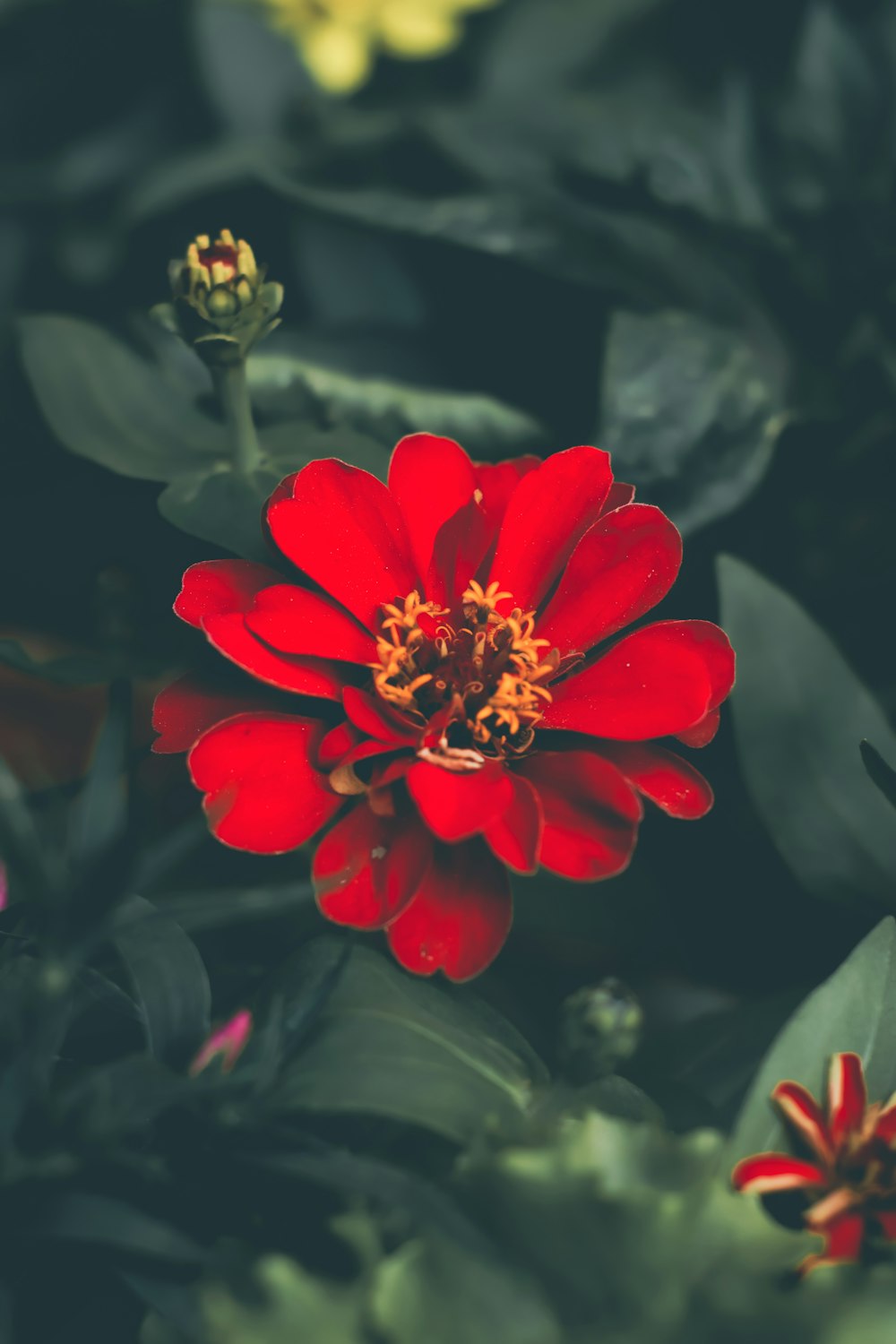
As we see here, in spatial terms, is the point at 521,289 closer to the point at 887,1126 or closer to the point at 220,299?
the point at 220,299

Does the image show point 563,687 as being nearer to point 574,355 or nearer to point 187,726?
point 187,726

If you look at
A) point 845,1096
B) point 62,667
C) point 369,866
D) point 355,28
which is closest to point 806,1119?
point 845,1096

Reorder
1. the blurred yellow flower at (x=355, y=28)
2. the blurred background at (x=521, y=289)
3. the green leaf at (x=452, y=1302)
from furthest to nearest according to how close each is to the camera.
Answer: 1. the blurred yellow flower at (x=355, y=28)
2. the blurred background at (x=521, y=289)
3. the green leaf at (x=452, y=1302)

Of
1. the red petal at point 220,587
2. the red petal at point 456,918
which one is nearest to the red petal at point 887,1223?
the red petal at point 456,918

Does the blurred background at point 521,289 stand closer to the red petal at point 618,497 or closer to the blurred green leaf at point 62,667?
the blurred green leaf at point 62,667

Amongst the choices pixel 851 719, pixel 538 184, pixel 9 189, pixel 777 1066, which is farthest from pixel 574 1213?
pixel 9 189

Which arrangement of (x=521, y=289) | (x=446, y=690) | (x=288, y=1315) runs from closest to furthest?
(x=288, y=1315)
(x=446, y=690)
(x=521, y=289)
